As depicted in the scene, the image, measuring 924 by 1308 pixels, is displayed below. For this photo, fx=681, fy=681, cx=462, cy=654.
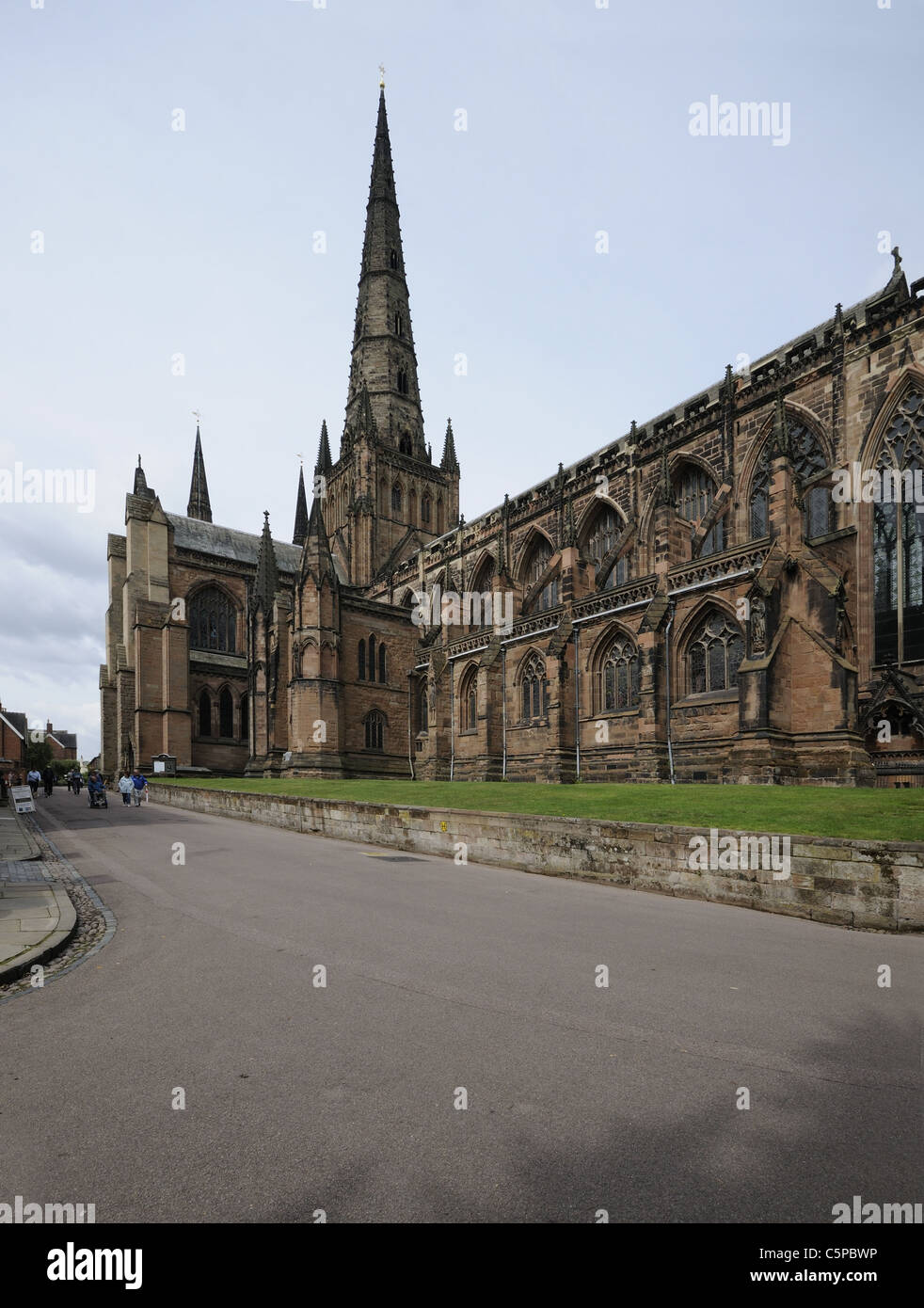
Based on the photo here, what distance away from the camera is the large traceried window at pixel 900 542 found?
1794 centimetres

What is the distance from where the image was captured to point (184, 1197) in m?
2.65

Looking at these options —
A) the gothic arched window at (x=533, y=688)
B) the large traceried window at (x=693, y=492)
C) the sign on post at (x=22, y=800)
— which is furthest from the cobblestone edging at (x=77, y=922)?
the large traceried window at (x=693, y=492)

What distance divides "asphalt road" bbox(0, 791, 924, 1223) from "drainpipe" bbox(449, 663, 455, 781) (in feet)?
76.8

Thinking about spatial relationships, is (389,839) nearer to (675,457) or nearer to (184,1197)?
(184,1197)

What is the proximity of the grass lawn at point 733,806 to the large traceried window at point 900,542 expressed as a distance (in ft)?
21.1

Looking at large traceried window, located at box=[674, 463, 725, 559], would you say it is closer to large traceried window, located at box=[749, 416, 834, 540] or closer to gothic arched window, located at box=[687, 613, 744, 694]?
large traceried window, located at box=[749, 416, 834, 540]

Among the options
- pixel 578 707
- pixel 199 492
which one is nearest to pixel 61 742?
pixel 199 492

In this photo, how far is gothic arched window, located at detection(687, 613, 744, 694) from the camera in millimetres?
20078

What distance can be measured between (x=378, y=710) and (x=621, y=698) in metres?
17.3

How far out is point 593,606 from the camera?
80.8 feet

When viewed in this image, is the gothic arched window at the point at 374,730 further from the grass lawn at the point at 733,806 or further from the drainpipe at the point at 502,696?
the grass lawn at the point at 733,806

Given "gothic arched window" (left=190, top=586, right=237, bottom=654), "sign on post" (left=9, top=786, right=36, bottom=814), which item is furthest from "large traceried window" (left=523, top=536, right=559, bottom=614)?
"gothic arched window" (left=190, top=586, right=237, bottom=654)

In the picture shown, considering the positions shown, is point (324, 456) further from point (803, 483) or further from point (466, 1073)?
point (466, 1073)

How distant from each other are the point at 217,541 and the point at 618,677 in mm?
37410
